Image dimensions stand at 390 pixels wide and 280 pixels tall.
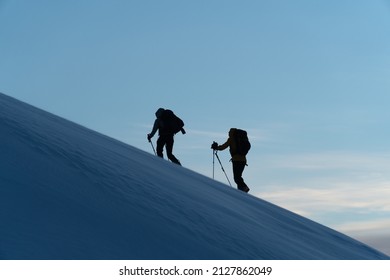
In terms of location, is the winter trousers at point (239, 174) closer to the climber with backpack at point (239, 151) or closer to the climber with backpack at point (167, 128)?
the climber with backpack at point (239, 151)

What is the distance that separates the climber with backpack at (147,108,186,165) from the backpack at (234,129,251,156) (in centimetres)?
102

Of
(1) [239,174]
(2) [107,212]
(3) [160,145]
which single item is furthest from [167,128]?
(2) [107,212]

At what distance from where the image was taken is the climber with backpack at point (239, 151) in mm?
11203

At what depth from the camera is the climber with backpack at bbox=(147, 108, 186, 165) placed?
37.5 feet

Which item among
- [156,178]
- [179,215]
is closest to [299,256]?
[179,215]

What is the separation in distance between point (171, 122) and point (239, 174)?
1600 mm

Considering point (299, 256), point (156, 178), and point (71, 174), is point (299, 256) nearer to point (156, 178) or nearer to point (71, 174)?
point (156, 178)

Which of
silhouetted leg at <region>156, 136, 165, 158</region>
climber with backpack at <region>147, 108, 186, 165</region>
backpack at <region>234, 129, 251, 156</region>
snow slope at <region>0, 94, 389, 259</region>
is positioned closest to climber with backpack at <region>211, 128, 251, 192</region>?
backpack at <region>234, 129, 251, 156</region>

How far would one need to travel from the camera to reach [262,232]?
648 cm

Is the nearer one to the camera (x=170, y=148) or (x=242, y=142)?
(x=242, y=142)

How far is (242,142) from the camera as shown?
36.8 ft

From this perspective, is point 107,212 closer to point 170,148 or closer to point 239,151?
point 239,151

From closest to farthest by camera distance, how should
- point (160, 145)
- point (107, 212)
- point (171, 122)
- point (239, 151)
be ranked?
point (107, 212), point (239, 151), point (171, 122), point (160, 145)
